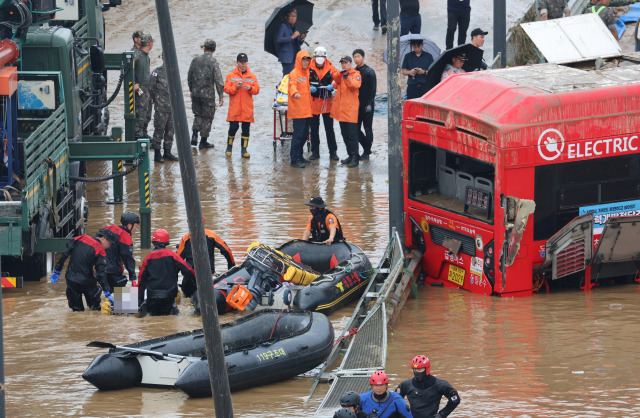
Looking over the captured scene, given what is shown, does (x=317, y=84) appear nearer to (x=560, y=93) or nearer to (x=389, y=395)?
(x=560, y=93)

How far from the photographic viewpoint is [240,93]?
2361 cm

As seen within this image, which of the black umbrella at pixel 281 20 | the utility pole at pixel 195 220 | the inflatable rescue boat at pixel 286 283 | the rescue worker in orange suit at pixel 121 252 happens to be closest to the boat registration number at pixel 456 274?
the inflatable rescue boat at pixel 286 283

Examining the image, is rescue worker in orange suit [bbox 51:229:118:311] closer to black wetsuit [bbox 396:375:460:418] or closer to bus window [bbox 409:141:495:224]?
bus window [bbox 409:141:495:224]

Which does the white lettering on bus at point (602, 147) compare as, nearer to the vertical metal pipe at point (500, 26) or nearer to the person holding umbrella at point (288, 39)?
the vertical metal pipe at point (500, 26)

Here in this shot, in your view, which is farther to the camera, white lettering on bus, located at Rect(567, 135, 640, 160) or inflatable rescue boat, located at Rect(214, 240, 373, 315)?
white lettering on bus, located at Rect(567, 135, 640, 160)

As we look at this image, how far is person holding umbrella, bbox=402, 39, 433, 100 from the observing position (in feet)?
71.8

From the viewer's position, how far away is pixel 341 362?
13.4 meters

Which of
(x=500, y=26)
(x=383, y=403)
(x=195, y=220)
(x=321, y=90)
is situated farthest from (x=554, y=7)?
(x=195, y=220)

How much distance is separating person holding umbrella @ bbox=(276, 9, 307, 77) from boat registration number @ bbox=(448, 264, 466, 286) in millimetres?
9323

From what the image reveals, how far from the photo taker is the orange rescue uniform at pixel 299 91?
22906 millimetres

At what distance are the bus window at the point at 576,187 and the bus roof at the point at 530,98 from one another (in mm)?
582

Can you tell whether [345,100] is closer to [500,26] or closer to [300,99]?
[300,99]

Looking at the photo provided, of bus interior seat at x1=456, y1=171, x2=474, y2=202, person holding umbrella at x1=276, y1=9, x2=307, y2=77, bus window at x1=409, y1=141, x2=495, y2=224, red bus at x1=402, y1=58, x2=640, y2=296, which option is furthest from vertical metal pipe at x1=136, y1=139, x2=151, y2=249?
person holding umbrella at x1=276, y1=9, x2=307, y2=77

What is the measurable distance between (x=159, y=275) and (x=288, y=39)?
10.6m
